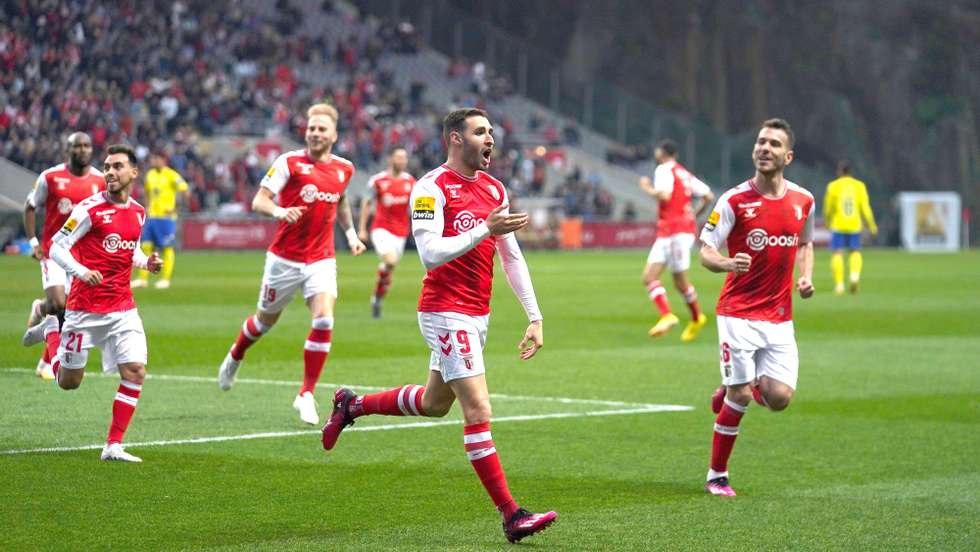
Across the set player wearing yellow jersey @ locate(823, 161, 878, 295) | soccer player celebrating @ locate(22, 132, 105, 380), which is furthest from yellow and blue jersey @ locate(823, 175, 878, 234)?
soccer player celebrating @ locate(22, 132, 105, 380)

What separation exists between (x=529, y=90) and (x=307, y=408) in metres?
49.1

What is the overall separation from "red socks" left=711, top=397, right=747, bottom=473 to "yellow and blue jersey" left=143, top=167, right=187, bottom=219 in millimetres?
21478

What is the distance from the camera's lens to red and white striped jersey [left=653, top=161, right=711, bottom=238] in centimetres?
2022

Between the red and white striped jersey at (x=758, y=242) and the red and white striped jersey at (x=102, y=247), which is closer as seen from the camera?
the red and white striped jersey at (x=758, y=242)

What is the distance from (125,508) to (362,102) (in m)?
44.8

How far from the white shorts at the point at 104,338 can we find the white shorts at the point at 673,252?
10.8 meters

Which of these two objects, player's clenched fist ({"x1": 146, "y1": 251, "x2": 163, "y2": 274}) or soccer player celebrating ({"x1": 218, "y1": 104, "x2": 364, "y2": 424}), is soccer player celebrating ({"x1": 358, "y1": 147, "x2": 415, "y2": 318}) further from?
player's clenched fist ({"x1": 146, "y1": 251, "x2": 163, "y2": 274})

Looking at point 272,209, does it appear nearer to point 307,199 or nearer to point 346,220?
point 307,199

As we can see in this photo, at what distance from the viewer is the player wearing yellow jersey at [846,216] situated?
1195 inches

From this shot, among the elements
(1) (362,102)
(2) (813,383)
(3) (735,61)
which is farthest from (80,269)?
(3) (735,61)

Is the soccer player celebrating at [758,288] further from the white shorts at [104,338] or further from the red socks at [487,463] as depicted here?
the white shorts at [104,338]

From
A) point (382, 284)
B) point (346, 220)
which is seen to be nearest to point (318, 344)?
point (346, 220)

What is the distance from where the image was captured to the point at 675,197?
20.3 metres

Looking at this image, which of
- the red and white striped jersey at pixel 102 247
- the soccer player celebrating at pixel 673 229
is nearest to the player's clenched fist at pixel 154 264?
the red and white striped jersey at pixel 102 247
